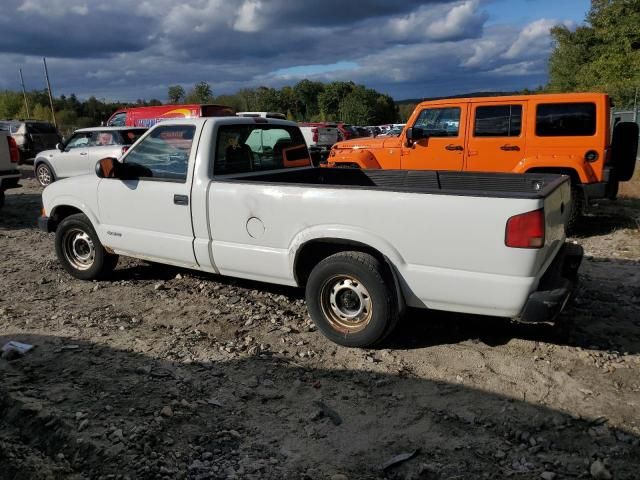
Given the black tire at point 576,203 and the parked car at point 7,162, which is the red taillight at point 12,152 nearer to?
the parked car at point 7,162

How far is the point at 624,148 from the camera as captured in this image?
8039 mm

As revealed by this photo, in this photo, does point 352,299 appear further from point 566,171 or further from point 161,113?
point 161,113

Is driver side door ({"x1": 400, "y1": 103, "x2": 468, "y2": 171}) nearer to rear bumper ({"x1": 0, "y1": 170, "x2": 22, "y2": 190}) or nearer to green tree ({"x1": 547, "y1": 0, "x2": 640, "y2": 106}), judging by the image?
rear bumper ({"x1": 0, "y1": 170, "x2": 22, "y2": 190})

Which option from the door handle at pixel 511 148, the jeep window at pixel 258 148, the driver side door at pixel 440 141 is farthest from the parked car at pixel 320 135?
the jeep window at pixel 258 148

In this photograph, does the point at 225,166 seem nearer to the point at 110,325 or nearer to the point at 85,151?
the point at 110,325

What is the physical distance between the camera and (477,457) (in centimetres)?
301

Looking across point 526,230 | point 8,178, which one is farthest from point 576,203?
point 8,178

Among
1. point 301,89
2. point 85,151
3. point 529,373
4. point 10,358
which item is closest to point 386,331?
point 529,373

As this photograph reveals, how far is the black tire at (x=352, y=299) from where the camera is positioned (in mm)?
4043

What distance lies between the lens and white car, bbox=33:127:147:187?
500 inches

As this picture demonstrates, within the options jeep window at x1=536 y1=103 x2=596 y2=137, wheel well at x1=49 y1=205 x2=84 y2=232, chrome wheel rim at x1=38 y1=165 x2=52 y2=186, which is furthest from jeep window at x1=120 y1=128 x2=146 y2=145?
jeep window at x1=536 y1=103 x2=596 y2=137

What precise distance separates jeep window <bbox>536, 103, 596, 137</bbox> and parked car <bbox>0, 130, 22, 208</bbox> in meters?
9.46

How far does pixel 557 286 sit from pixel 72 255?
5053 millimetres

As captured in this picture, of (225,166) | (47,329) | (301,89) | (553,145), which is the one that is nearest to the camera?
(47,329)
